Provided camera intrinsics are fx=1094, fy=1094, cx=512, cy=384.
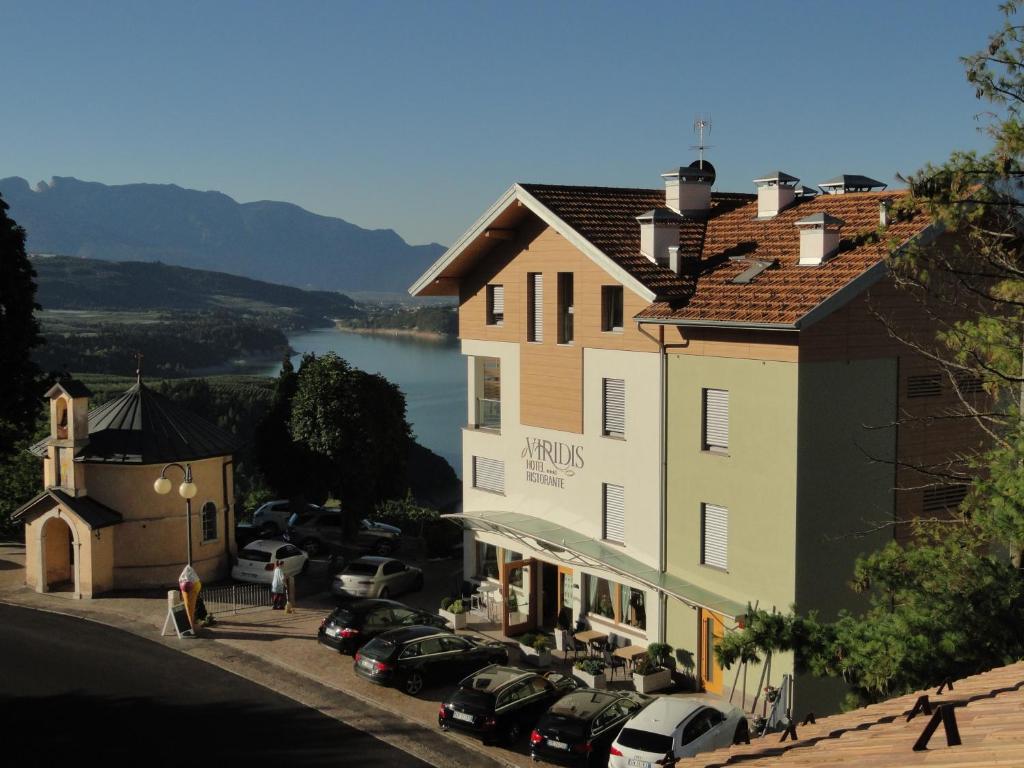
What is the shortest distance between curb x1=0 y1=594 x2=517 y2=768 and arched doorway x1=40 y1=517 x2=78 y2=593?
220 centimetres

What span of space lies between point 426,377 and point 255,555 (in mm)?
80147

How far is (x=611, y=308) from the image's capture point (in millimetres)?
27922

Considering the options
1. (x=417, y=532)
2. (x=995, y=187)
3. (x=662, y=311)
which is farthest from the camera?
(x=417, y=532)

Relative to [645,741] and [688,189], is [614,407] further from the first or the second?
[645,741]

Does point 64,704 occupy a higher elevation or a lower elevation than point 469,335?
lower

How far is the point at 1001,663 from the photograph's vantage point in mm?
16297

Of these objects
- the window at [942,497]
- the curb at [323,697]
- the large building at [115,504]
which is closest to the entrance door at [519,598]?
the curb at [323,697]

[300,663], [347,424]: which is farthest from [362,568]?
[347,424]

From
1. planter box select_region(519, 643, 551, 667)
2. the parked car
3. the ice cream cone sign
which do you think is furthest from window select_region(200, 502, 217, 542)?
A: planter box select_region(519, 643, 551, 667)

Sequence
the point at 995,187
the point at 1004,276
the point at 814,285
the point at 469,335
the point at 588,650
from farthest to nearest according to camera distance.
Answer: the point at 469,335 < the point at 588,650 < the point at 814,285 < the point at 1004,276 < the point at 995,187

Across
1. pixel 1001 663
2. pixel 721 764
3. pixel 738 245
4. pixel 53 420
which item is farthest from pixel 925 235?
pixel 53 420

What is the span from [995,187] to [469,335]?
1849 cm

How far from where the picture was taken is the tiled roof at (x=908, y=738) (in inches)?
253

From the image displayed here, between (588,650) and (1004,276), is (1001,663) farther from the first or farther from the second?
(588,650)
